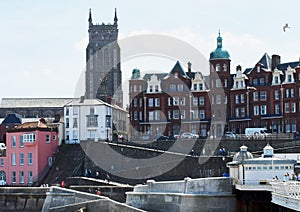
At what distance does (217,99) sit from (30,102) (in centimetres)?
3666

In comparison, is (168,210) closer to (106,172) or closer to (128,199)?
(128,199)

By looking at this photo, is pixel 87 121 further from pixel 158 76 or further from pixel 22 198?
pixel 22 198

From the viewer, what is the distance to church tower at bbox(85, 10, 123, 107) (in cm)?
12212

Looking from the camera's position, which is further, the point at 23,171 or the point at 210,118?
the point at 210,118

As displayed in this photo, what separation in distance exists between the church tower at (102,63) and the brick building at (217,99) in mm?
33652

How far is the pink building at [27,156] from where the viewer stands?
69.6 metres

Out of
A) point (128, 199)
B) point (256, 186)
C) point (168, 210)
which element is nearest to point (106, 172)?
point (128, 199)

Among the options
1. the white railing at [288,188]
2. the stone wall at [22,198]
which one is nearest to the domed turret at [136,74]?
the stone wall at [22,198]

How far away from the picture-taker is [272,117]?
79.3 meters

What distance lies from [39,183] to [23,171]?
327 cm

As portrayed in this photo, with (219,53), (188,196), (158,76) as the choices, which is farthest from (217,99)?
(188,196)

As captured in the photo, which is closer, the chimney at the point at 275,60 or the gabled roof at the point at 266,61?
the gabled roof at the point at 266,61

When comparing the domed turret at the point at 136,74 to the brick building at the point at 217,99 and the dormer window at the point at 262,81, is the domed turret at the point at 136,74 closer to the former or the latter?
the brick building at the point at 217,99

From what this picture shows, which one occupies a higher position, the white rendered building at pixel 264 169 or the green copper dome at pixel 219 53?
the green copper dome at pixel 219 53
